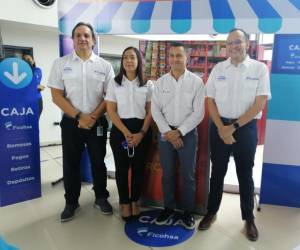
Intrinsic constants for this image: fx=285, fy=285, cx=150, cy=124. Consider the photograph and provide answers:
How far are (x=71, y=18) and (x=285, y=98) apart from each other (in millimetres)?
2454

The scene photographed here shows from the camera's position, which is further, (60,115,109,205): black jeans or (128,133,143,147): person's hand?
(60,115,109,205): black jeans

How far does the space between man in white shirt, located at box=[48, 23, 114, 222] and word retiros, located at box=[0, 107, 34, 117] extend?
1.67ft

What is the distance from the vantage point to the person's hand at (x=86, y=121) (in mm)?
2557

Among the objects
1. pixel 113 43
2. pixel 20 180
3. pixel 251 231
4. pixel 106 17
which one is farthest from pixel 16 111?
pixel 113 43

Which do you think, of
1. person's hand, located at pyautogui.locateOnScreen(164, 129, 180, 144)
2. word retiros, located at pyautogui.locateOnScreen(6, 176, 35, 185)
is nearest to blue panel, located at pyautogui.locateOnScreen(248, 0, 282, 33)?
person's hand, located at pyautogui.locateOnScreen(164, 129, 180, 144)

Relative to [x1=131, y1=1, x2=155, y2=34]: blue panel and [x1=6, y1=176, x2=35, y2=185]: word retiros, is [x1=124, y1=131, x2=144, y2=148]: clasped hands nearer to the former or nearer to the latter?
[x1=131, y1=1, x2=155, y2=34]: blue panel

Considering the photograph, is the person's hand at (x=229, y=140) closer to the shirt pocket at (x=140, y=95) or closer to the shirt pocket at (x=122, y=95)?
the shirt pocket at (x=140, y=95)

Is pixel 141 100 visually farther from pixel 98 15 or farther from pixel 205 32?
pixel 98 15

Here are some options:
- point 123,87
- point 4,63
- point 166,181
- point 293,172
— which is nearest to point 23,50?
point 4,63

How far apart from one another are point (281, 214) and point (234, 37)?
6.03 ft

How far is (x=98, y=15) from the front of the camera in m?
3.17

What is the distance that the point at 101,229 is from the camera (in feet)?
8.37

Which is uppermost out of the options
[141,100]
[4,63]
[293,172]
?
[4,63]

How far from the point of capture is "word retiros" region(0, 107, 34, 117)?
2830 mm
